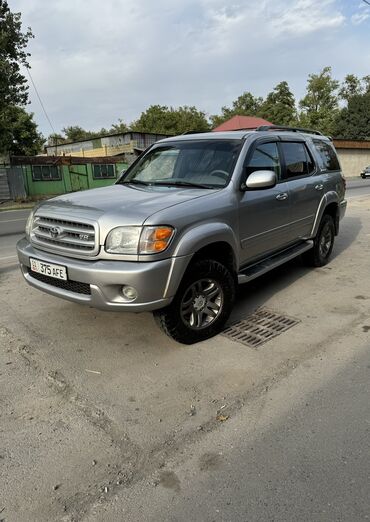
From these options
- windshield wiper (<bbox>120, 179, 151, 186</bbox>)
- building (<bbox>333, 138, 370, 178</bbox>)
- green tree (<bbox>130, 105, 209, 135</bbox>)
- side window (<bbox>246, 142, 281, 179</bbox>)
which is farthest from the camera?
green tree (<bbox>130, 105, 209, 135</bbox>)

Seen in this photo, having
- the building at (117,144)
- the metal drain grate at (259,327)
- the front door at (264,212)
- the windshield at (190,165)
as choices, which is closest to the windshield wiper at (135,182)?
the windshield at (190,165)

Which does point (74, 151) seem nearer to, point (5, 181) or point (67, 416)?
point (5, 181)

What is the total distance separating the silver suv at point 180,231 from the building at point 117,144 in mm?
26106

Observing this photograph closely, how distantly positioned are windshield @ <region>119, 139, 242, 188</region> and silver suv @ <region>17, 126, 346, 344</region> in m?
0.01

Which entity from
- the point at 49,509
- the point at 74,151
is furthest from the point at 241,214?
the point at 74,151

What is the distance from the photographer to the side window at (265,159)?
4364 millimetres

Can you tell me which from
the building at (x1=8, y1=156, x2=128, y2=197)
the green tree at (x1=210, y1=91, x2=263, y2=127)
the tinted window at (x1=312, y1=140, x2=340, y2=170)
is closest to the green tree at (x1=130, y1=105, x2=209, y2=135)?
the green tree at (x1=210, y1=91, x2=263, y2=127)

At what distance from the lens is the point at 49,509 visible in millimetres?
2070

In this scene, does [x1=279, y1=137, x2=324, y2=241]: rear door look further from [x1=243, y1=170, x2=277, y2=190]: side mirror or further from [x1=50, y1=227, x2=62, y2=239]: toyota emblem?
[x1=50, y1=227, x2=62, y2=239]: toyota emblem

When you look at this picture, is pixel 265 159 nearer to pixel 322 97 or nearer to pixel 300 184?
pixel 300 184

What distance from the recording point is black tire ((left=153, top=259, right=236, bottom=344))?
3514 millimetres

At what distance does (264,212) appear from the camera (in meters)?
4.47

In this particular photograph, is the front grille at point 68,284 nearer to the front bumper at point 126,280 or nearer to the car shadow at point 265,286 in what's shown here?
the front bumper at point 126,280

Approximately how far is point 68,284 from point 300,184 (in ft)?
10.5
